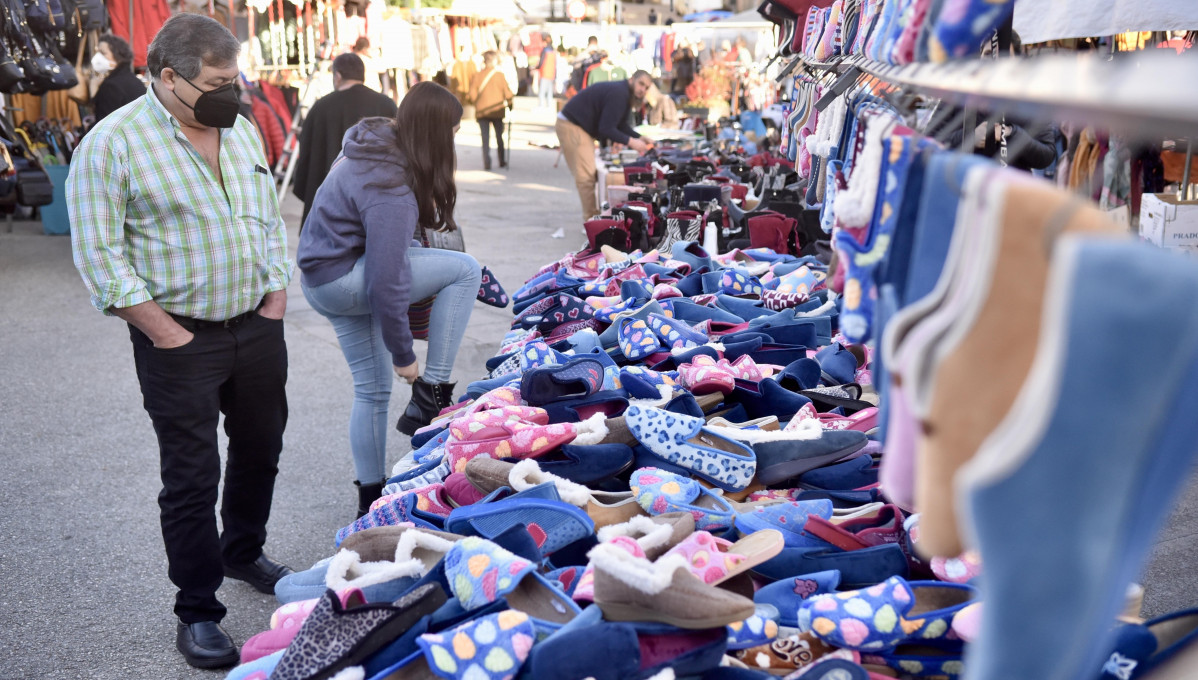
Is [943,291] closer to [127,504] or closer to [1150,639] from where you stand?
[1150,639]

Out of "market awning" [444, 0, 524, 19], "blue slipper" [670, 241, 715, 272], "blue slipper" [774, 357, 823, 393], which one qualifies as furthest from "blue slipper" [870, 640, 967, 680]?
"market awning" [444, 0, 524, 19]

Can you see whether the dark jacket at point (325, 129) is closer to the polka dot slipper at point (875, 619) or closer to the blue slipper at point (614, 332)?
the blue slipper at point (614, 332)

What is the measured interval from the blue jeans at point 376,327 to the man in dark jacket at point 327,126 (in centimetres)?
215

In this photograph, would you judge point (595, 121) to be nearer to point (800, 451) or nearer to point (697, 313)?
point (697, 313)

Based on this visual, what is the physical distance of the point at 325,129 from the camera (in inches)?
222

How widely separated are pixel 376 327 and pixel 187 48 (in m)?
1.25

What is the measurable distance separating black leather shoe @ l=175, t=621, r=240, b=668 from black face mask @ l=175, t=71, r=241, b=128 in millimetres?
1464

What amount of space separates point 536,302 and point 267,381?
1298 millimetres

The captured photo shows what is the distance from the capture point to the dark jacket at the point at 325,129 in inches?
222

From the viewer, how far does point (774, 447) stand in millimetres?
2168

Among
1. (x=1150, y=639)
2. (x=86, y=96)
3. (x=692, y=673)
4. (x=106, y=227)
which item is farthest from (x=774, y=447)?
(x=86, y=96)

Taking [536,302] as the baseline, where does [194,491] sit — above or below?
below

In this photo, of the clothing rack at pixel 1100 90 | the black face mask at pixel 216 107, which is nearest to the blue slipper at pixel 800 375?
the black face mask at pixel 216 107

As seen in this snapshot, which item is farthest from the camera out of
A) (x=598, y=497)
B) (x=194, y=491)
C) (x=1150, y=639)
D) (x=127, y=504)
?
(x=127, y=504)
